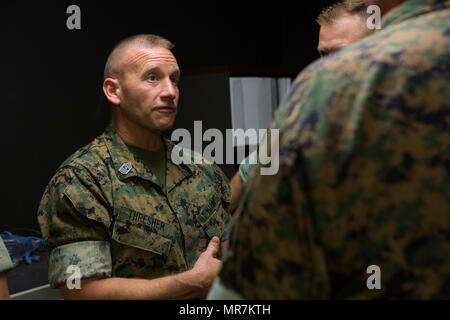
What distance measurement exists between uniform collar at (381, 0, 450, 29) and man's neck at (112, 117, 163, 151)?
115cm

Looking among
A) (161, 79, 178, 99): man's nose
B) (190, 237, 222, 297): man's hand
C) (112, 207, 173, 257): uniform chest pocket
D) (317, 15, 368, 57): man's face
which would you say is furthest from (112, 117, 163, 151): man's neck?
(317, 15, 368, 57): man's face

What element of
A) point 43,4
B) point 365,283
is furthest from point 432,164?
point 43,4

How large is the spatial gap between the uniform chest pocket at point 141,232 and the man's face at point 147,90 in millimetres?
309

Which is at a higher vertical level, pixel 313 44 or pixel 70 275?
pixel 313 44

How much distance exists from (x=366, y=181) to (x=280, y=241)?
116 millimetres

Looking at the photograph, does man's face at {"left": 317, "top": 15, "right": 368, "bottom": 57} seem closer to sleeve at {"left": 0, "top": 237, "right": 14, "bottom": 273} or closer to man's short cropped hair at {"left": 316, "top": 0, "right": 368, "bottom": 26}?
man's short cropped hair at {"left": 316, "top": 0, "right": 368, "bottom": 26}

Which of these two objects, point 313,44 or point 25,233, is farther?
point 313,44

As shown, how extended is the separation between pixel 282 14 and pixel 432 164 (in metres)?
3.56

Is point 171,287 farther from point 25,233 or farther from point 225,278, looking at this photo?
point 25,233

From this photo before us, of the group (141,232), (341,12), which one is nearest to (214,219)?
(141,232)

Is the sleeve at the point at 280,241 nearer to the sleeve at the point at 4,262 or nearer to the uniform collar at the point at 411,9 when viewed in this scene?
the uniform collar at the point at 411,9

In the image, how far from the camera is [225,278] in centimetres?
63

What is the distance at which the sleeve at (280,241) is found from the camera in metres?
0.58

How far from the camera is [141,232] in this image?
1.52 metres
